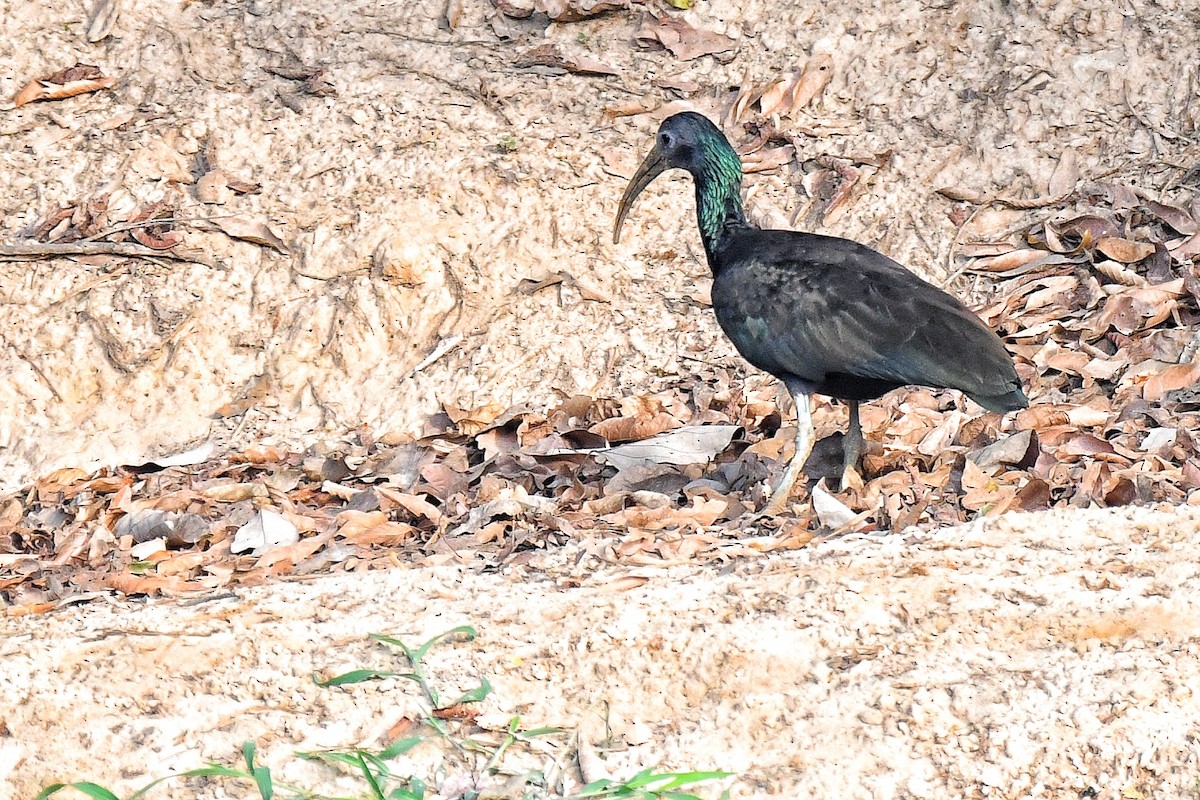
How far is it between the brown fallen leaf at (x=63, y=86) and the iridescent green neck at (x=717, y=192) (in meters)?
4.15

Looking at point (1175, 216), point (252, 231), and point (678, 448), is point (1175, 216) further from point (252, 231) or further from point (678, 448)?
point (252, 231)

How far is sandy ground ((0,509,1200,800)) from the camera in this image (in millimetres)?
3945

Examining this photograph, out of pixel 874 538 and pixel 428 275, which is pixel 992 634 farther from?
pixel 428 275

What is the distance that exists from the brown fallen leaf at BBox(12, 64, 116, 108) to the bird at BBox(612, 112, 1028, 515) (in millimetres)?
4516

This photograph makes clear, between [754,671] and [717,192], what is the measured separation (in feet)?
11.1

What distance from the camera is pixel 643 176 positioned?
25.2 ft

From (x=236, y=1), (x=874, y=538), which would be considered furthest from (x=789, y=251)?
(x=236, y=1)

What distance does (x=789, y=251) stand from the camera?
6469mm

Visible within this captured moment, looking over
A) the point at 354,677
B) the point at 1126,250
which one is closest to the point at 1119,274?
the point at 1126,250

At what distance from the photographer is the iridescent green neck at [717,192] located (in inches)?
281

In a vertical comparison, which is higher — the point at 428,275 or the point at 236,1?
the point at 236,1

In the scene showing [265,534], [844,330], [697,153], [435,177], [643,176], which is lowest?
[265,534]

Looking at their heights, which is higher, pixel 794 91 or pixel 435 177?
pixel 794 91

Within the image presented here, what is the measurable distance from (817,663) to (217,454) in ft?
15.1
